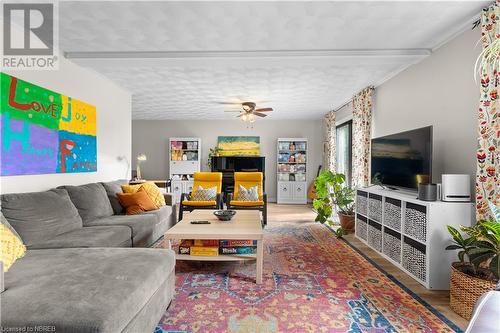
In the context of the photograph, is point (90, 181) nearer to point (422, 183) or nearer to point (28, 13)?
point (28, 13)

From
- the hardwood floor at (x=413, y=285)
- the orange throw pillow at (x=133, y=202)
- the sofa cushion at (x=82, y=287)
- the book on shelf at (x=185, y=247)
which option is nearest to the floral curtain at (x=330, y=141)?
the hardwood floor at (x=413, y=285)

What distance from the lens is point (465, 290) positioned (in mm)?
2057

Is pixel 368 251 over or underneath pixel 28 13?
underneath

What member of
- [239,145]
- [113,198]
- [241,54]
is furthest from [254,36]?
[239,145]

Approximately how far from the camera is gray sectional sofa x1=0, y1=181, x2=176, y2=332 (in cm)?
127

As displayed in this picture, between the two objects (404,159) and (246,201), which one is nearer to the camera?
(404,159)

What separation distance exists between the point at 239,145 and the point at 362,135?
4.09m

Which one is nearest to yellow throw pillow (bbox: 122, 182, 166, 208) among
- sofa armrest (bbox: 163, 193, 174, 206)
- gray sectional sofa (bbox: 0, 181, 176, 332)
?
sofa armrest (bbox: 163, 193, 174, 206)

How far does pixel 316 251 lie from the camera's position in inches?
141

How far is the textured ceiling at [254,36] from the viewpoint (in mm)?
2449

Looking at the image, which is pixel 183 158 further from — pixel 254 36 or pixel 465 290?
pixel 465 290

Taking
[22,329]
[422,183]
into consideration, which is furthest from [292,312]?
[422,183]

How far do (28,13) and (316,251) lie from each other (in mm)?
4109

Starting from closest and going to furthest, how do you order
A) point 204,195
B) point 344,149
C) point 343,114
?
point 204,195 → point 343,114 → point 344,149
